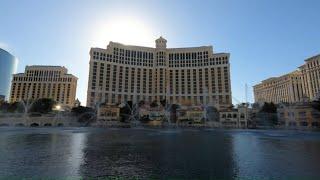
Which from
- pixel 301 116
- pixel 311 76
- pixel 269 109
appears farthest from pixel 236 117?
pixel 311 76

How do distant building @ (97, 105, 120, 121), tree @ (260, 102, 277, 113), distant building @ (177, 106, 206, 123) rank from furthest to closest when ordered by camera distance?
distant building @ (177, 106, 206, 123) < distant building @ (97, 105, 120, 121) < tree @ (260, 102, 277, 113)

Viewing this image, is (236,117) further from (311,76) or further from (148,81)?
(311,76)

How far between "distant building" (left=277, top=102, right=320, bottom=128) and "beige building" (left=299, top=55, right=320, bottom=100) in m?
88.5

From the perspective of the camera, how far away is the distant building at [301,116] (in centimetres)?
8981

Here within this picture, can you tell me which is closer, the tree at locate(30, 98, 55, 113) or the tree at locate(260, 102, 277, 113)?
the tree at locate(260, 102, 277, 113)

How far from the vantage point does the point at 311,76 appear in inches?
6973

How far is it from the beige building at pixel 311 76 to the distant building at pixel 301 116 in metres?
88.5

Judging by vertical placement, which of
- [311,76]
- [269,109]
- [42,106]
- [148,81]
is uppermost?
[311,76]

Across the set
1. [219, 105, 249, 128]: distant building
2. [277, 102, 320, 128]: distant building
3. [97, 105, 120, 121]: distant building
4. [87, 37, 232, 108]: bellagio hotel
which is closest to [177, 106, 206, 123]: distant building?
[219, 105, 249, 128]: distant building

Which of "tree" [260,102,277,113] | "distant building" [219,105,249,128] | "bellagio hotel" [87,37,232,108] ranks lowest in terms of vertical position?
"distant building" [219,105,249,128]

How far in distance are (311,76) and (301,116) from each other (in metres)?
106

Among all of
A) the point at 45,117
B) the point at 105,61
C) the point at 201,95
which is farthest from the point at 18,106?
the point at 201,95

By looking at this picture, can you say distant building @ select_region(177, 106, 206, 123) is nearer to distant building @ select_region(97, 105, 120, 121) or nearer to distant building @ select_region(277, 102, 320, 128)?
distant building @ select_region(97, 105, 120, 121)

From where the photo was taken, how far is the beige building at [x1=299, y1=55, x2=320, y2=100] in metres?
170
